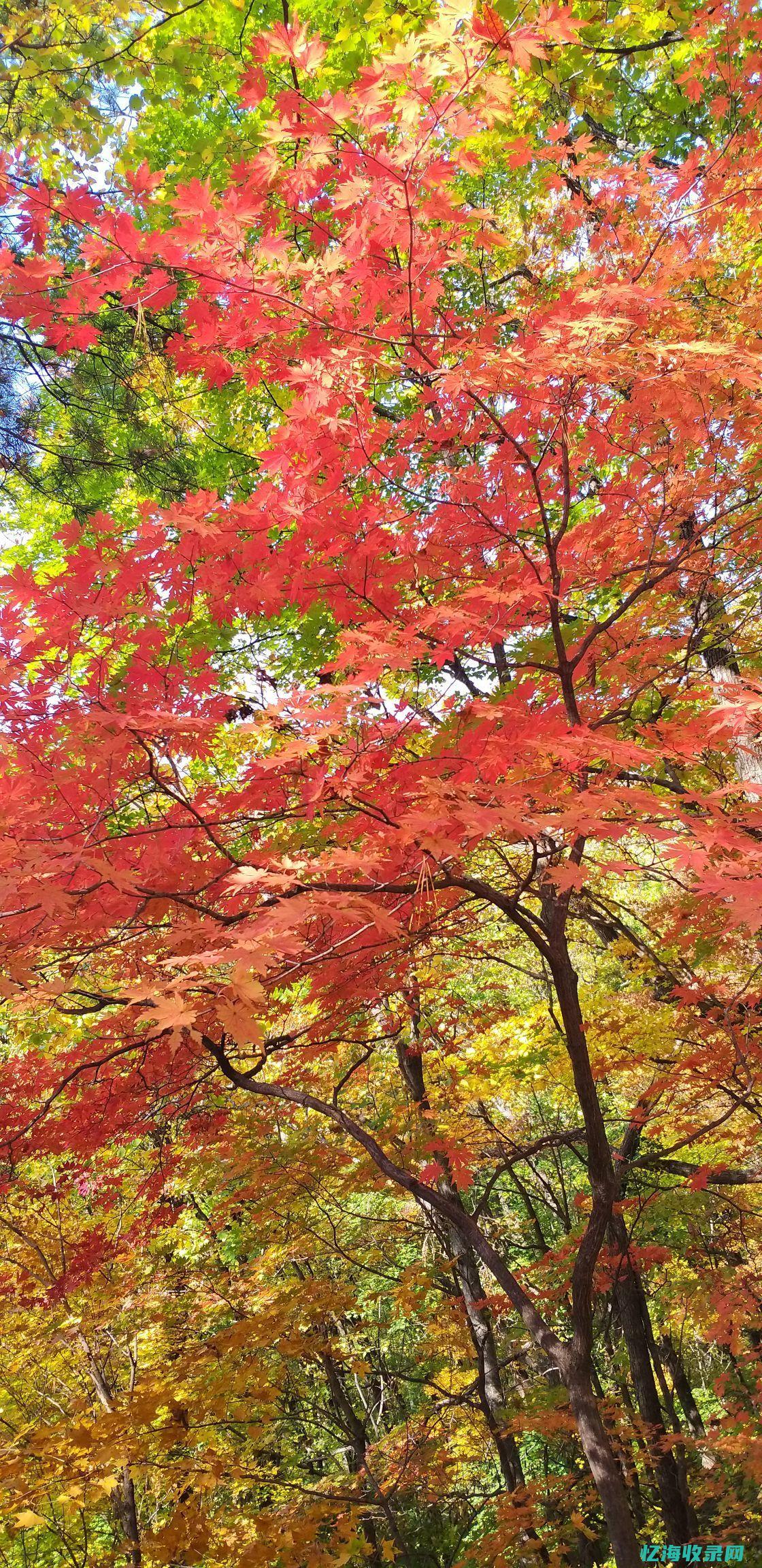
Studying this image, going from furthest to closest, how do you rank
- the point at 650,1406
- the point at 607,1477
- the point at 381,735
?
the point at 650,1406
the point at 607,1477
the point at 381,735

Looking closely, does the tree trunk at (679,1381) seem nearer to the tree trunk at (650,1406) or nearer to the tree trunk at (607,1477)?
the tree trunk at (650,1406)

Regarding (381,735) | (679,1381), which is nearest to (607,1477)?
(381,735)

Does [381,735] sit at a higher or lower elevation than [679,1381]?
higher

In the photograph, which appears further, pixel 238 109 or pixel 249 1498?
pixel 249 1498

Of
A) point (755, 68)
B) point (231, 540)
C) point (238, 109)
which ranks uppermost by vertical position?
point (238, 109)

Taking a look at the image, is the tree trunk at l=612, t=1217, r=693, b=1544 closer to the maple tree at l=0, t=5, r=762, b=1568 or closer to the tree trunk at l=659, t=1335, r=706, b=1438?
the maple tree at l=0, t=5, r=762, b=1568

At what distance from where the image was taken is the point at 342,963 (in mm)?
3633

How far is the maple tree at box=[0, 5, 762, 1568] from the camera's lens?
268 centimetres

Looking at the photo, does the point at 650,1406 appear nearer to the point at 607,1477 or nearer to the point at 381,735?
the point at 607,1477

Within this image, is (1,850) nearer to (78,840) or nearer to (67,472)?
(78,840)

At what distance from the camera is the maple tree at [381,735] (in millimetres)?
2678

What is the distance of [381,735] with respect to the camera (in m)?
3.08

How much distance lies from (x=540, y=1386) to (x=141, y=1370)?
369 cm

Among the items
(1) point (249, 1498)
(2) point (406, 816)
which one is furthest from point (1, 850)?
(1) point (249, 1498)
